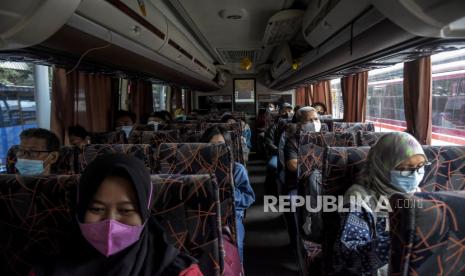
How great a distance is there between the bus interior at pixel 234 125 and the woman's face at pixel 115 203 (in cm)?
24

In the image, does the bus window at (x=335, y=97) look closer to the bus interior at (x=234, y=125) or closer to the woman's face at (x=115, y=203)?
the bus interior at (x=234, y=125)

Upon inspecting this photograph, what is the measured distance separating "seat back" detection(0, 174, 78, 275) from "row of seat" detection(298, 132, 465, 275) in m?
1.52

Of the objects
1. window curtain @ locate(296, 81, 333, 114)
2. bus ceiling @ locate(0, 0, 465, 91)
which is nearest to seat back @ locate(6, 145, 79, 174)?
bus ceiling @ locate(0, 0, 465, 91)

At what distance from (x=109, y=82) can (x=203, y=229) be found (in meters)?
5.10

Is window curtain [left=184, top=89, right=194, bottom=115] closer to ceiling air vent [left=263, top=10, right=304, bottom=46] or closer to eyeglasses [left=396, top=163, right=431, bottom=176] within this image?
ceiling air vent [left=263, top=10, right=304, bottom=46]

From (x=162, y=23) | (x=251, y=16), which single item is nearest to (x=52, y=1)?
(x=162, y=23)

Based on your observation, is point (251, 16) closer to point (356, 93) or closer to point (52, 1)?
point (356, 93)

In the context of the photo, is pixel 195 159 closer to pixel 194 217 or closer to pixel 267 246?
pixel 194 217

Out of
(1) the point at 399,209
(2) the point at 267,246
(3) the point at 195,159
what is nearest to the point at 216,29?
(3) the point at 195,159

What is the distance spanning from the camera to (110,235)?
4.58 ft

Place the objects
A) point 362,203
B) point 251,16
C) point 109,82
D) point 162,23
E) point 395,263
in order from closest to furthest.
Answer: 1. point 395,263
2. point 362,203
3. point 162,23
4. point 251,16
5. point 109,82

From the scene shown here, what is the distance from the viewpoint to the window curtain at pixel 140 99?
761 cm

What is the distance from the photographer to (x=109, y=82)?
605 cm

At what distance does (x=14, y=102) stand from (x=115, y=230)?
333cm
